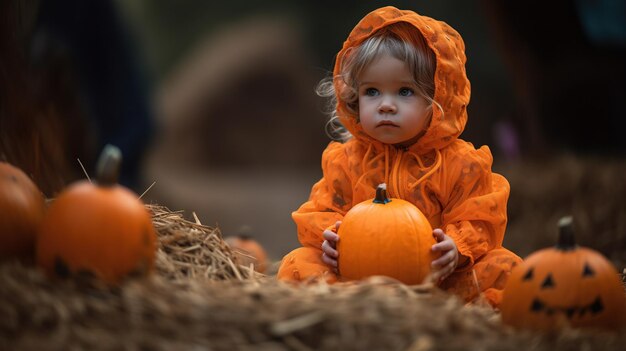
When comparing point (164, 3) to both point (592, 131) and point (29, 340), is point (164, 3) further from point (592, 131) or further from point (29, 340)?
point (29, 340)

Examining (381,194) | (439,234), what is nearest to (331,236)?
(381,194)

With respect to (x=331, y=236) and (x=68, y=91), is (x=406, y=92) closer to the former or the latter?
(x=331, y=236)

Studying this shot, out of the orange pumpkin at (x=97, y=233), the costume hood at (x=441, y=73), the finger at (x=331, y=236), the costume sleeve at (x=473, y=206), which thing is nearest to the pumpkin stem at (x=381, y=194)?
the finger at (x=331, y=236)

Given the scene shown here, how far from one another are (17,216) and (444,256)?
160 cm

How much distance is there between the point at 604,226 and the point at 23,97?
4138 millimetres

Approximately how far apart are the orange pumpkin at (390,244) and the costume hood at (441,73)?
1.53 ft

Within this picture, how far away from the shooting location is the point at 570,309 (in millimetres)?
3039

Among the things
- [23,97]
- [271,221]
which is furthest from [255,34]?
[23,97]

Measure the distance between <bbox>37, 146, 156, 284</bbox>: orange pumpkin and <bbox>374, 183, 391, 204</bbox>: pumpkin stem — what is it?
1.05 metres

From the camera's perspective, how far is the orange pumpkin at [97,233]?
2.79 meters

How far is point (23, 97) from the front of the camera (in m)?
4.80

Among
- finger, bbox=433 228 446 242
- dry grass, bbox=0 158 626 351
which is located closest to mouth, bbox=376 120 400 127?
finger, bbox=433 228 446 242

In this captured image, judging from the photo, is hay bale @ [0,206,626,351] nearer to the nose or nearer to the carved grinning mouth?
the carved grinning mouth

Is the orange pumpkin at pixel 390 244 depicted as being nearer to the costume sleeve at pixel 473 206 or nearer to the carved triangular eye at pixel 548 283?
the costume sleeve at pixel 473 206
